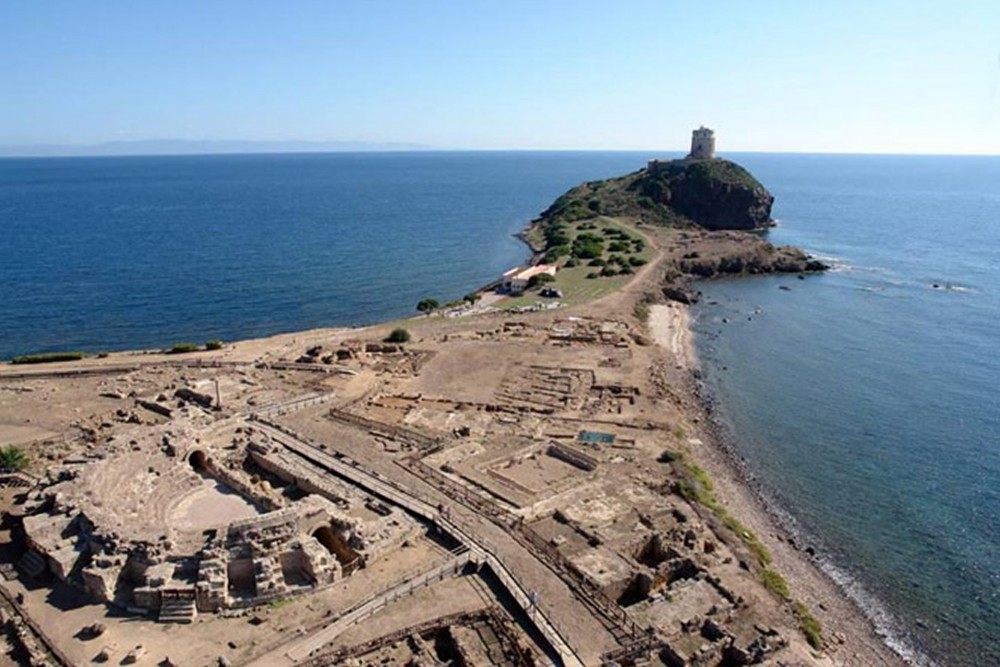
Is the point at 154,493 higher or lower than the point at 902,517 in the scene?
higher

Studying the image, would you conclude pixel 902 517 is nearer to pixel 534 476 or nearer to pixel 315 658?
pixel 534 476

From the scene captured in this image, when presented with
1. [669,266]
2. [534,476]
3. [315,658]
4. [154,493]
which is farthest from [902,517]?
[669,266]

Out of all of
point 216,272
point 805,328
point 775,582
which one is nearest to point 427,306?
point 216,272

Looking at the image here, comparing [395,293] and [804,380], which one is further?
[395,293]

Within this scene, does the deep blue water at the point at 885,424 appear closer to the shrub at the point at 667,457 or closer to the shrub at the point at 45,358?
the shrub at the point at 667,457

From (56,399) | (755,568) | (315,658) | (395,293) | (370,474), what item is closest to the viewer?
(315,658)

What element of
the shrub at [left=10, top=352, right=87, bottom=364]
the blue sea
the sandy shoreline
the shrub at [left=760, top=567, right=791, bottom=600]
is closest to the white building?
the sandy shoreline

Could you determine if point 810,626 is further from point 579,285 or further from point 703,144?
point 703,144
